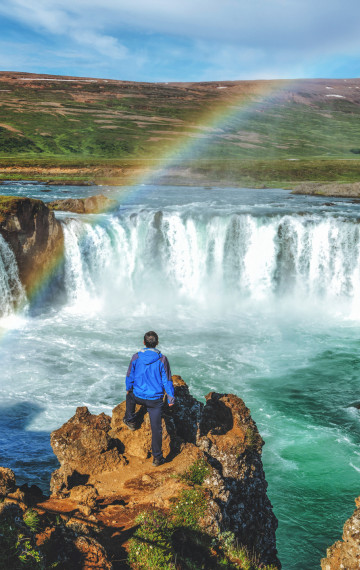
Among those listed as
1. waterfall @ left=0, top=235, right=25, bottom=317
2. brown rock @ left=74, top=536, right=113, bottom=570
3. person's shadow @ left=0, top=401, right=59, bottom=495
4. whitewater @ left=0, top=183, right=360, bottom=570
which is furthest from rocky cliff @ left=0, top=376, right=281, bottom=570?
waterfall @ left=0, top=235, right=25, bottom=317

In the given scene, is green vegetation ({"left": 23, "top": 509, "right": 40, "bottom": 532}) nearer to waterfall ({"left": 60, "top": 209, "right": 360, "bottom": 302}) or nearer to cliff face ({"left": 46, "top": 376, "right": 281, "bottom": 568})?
cliff face ({"left": 46, "top": 376, "right": 281, "bottom": 568})

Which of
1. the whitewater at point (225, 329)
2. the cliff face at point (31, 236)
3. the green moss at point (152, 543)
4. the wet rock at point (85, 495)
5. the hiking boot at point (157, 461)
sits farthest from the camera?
the cliff face at point (31, 236)

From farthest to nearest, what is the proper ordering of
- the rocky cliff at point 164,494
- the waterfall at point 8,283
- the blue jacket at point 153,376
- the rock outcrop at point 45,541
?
1. the waterfall at point 8,283
2. the blue jacket at point 153,376
3. the rocky cliff at point 164,494
4. the rock outcrop at point 45,541

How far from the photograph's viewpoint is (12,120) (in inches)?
5689

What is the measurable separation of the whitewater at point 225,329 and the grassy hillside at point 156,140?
33.3 metres

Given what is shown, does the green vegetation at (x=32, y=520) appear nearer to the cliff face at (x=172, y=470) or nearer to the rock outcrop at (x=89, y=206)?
the cliff face at (x=172, y=470)

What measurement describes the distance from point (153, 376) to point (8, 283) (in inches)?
935

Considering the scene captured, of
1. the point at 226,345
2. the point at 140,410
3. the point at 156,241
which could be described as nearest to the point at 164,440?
the point at 140,410

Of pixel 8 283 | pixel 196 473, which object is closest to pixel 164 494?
pixel 196 473

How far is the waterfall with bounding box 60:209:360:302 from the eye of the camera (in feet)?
117

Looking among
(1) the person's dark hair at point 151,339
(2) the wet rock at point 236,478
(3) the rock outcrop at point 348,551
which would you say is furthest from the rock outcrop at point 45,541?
(3) the rock outcrop at point 348,551

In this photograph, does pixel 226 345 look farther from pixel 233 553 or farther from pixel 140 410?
pixel 233 553

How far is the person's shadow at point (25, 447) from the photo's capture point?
46.3ft

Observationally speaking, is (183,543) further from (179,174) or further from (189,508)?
(179,174)
